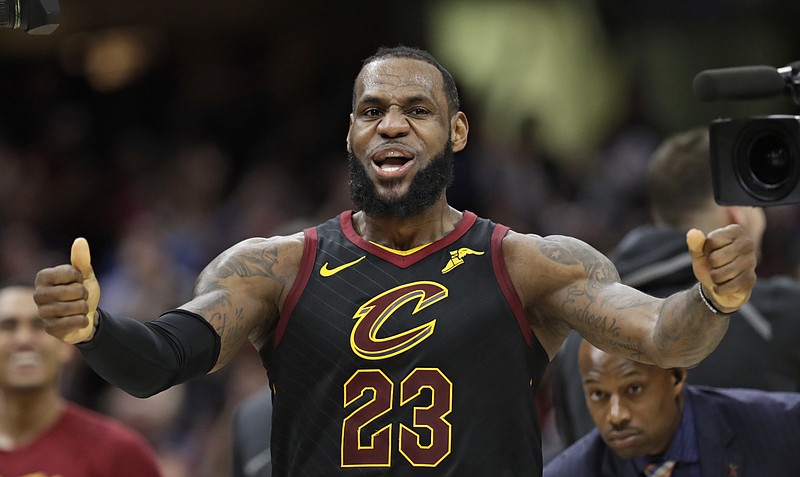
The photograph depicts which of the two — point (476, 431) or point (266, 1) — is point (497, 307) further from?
point (266, 1)

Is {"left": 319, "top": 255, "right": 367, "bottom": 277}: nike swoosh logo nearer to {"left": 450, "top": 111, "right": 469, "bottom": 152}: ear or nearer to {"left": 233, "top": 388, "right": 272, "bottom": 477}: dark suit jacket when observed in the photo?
{"left": 450, "top": 111, "right": 469, "bottom": 152}: ear

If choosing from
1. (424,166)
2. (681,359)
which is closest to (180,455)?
(424,166)

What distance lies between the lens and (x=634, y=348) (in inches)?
138

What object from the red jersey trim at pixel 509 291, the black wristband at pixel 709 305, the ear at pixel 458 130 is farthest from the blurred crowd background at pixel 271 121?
the black wristband at pixel 709 305

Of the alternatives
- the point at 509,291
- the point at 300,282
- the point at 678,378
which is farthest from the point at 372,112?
the point at 678,378

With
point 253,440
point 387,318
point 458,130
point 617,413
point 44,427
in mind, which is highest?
point 458,130

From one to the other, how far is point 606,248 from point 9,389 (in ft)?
20.0

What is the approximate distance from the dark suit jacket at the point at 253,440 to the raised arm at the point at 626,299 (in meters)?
2.12

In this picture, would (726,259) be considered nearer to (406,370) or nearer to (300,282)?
(406,370)

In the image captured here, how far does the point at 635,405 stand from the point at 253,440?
1883 mm

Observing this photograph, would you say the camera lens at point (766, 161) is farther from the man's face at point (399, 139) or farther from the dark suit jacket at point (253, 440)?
the dark suit jacket at point (253, 440)

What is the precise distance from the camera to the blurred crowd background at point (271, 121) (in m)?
9.03

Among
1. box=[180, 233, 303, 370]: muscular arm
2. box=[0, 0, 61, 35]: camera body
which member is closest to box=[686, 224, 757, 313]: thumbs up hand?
box=[180, 233, 303, 370]: muscular arm

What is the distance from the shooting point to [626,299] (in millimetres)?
3549
